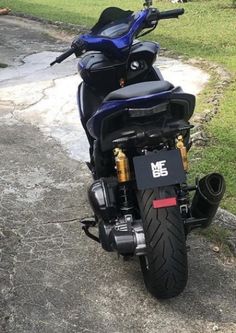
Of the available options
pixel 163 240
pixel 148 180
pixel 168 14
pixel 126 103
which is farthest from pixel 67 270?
pixel 168 14

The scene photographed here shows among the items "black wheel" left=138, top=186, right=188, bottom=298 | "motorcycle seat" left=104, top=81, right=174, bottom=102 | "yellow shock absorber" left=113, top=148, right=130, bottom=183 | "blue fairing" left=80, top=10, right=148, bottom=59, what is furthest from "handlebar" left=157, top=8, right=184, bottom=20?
"black wheel" left=138, top=186, right=188, bottom=298

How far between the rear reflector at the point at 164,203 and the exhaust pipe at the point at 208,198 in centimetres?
36

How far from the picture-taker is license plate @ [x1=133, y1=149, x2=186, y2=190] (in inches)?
109

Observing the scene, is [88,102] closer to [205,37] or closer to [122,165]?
[122,165]

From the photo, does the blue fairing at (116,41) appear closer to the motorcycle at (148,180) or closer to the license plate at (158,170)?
the motorcycle at (148,180)

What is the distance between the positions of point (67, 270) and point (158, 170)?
1.02 meters

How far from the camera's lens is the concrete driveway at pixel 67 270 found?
2875 mm

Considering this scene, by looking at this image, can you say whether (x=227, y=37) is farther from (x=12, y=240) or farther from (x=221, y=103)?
(x=12, y=240)

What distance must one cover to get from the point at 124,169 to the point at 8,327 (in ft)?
3.46

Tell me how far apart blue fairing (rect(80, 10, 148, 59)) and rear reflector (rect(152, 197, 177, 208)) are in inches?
42.3

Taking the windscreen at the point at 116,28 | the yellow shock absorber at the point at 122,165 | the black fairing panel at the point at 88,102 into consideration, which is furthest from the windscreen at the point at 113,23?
the yellow shock absorber at the point at 122,165

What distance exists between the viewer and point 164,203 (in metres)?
2.78

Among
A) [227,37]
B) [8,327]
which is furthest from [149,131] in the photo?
[227,37]

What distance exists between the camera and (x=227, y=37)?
1030 centimetres
